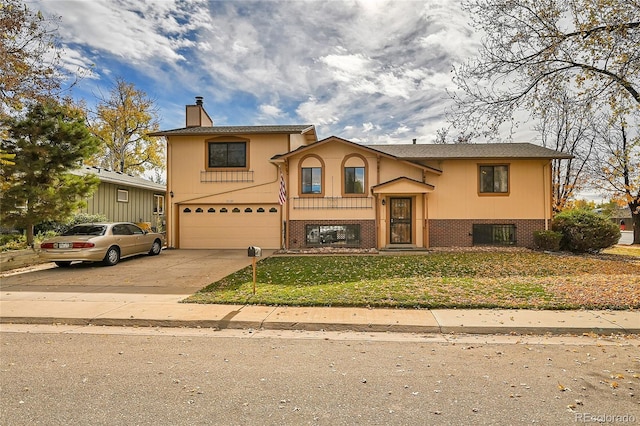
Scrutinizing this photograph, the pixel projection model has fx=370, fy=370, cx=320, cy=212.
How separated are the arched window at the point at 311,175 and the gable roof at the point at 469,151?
3.75 m

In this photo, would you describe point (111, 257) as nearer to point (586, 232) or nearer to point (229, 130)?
point (229, 130)

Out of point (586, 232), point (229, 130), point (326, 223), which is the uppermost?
A: point (229, 130)

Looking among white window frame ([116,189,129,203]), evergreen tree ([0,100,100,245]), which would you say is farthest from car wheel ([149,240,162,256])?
white window frame ([116,189,129,203])

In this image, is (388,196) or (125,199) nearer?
(388,196)

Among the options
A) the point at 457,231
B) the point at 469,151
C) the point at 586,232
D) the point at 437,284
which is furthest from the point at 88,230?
the point at 586,232

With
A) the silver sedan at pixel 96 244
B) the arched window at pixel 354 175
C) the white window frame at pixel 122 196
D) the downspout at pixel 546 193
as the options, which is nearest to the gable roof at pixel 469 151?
the downspout at pixel 546 193

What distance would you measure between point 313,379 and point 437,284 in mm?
Answer: 5680

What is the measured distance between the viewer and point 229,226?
1812 centimetres

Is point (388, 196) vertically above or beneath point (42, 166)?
beneath

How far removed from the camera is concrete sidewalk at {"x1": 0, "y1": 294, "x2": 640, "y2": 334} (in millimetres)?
5887

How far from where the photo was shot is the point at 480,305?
704 centimetres

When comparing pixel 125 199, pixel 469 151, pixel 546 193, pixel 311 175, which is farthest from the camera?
pixel 125 199

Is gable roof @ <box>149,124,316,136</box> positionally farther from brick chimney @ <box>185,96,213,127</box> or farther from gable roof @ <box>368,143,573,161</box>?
gable roof @ <box>368,143,573,161</box>

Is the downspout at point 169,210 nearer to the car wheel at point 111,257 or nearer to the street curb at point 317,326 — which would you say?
the car wheel at point 111,257
